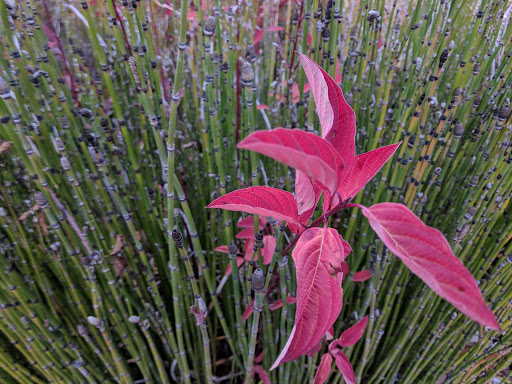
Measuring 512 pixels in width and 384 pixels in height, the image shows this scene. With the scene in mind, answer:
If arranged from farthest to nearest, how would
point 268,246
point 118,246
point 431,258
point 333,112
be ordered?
point 118,246 < point 268,246 < point 333,112 < point 431,258

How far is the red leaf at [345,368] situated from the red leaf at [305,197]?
376mm

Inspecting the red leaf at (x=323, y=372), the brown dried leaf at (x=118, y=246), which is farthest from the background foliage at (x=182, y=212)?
the red leaf at (x=323, y=372)

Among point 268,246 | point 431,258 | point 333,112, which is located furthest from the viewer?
point 268,246

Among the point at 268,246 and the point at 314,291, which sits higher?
the point at 314,291

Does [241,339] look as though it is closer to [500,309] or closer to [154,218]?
[154,218]

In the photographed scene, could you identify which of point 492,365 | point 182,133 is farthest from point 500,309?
point 182,133

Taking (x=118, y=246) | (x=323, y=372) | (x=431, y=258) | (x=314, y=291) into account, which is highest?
(x=431, y=258)

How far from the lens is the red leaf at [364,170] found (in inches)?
20.0

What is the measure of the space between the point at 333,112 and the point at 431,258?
0.24 metres

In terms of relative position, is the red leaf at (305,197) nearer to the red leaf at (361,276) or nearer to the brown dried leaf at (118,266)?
the red leaf at (361,276)

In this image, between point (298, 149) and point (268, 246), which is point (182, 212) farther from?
point (298, 149)

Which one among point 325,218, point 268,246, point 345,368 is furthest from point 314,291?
point 345,368

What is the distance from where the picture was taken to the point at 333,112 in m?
0.49

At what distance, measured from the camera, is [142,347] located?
35.1 inches
